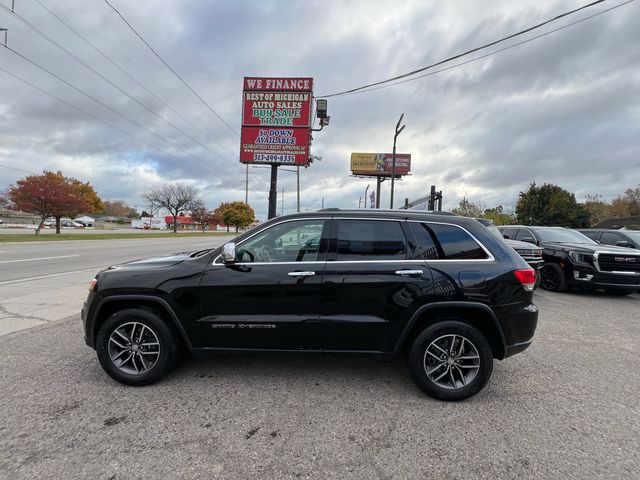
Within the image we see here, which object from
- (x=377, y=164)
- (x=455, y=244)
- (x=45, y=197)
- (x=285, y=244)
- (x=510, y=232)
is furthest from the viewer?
(x=377, y=164)

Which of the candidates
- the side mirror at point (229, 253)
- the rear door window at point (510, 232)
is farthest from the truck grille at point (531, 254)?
the side mirror at point (229, 253)

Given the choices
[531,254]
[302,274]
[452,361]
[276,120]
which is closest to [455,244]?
[452,361]

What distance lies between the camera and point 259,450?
7.68ft

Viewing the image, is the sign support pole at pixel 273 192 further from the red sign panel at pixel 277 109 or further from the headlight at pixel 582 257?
the headlight at pixel 582 257

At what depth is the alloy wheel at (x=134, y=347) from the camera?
321 centimetres

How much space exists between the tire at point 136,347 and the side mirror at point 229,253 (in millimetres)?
893

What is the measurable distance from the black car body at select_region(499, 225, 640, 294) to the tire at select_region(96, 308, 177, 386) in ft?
29.7

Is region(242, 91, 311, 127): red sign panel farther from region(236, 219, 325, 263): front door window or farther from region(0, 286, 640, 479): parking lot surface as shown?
region(0, 286, 640, 479): parking lot surface

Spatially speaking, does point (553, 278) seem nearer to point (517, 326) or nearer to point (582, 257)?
point (582, 257)

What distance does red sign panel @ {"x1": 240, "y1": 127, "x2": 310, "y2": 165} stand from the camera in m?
14.3

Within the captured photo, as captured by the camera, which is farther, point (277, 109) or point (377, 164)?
point (377, 164)

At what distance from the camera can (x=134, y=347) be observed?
3.21 metres

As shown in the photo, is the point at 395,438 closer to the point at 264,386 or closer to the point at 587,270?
the point at 264,386

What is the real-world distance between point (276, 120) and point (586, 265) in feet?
39.5
